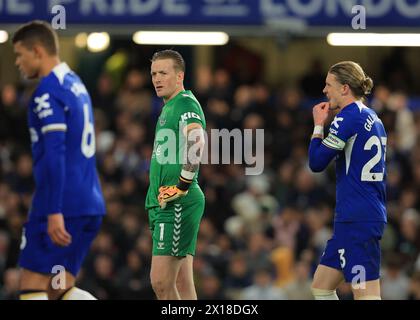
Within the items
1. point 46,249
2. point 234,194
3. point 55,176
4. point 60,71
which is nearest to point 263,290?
point 234,194

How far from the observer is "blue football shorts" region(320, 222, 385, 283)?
9.29 meters

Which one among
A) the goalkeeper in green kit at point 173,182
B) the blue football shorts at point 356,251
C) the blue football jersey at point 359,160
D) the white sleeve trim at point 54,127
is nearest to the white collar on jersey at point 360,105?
the blue football jersey at point 359,160

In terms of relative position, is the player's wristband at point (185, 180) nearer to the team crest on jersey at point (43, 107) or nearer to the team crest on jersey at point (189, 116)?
the team crest on jersey at point (189, 116)

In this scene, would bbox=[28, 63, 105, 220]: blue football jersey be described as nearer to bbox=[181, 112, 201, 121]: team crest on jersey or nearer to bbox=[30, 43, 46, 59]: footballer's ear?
bbox=[30, 43, 46, 59]: footballer's ear

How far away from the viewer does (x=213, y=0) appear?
16031 mm

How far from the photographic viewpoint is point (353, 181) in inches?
368

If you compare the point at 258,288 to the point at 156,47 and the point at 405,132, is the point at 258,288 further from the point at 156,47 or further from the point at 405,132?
the point at 156,47

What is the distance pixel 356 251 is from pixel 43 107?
2.60 metres

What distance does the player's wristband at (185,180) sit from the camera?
366 inches

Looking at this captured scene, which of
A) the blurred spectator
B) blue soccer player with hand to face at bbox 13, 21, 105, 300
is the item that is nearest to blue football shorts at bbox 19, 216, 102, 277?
blue soccer player with hand to face at bbox 13, 21, 105, 300

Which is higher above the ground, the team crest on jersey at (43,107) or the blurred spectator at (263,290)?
the team crest on jersey at (43,107)

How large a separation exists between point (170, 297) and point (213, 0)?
23.8 feet

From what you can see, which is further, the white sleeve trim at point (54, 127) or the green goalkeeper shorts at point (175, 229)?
the white sleeve trim at point (54, 127)

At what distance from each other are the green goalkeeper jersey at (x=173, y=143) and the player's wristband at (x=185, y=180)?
0.32 feet
